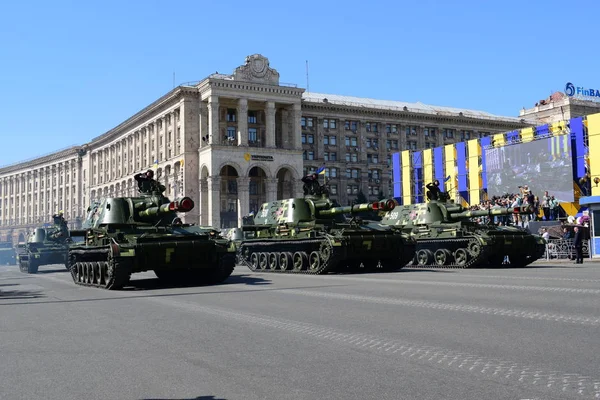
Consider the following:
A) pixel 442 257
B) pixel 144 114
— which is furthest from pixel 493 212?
pixel 144 114

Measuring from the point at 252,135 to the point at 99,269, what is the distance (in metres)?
68.3

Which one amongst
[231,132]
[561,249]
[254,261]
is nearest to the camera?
[254,261]

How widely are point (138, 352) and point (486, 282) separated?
1021cm

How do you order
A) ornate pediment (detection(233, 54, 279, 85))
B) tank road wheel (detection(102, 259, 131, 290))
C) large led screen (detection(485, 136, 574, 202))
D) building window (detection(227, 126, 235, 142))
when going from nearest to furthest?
tank road wheel (detection(102, 259, 131, 290)) < large led screen (detection(485, 136, 574, 202)) < ornate pediment (detection(233, 54, 279, 85)) < building window (detection(227, 126, 235, 142))

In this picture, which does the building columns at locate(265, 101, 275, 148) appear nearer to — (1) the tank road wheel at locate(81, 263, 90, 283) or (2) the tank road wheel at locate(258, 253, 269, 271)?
(2) the tank road wheel at locate(258, 253, 269, 271)

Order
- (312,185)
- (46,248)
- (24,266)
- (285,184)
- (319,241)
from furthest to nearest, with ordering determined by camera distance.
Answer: (285,184), (24,266), (46,248), (312,185), (319,241)

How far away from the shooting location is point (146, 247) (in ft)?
55.1

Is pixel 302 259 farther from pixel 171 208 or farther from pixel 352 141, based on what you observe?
pixel 352 141

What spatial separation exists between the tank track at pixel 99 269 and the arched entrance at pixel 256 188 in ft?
208

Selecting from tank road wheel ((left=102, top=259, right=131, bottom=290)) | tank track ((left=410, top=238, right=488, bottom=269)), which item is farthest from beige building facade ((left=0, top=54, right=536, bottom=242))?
tank road wheel ((left=102, top=259, right=131, bottom=290))

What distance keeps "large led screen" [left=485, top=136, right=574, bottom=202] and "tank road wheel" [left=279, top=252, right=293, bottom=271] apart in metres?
26.7

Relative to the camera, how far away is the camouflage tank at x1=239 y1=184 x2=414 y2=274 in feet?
74.0

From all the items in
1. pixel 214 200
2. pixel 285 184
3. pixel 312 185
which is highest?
pixel 285 184

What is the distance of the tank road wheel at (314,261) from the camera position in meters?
22.9
